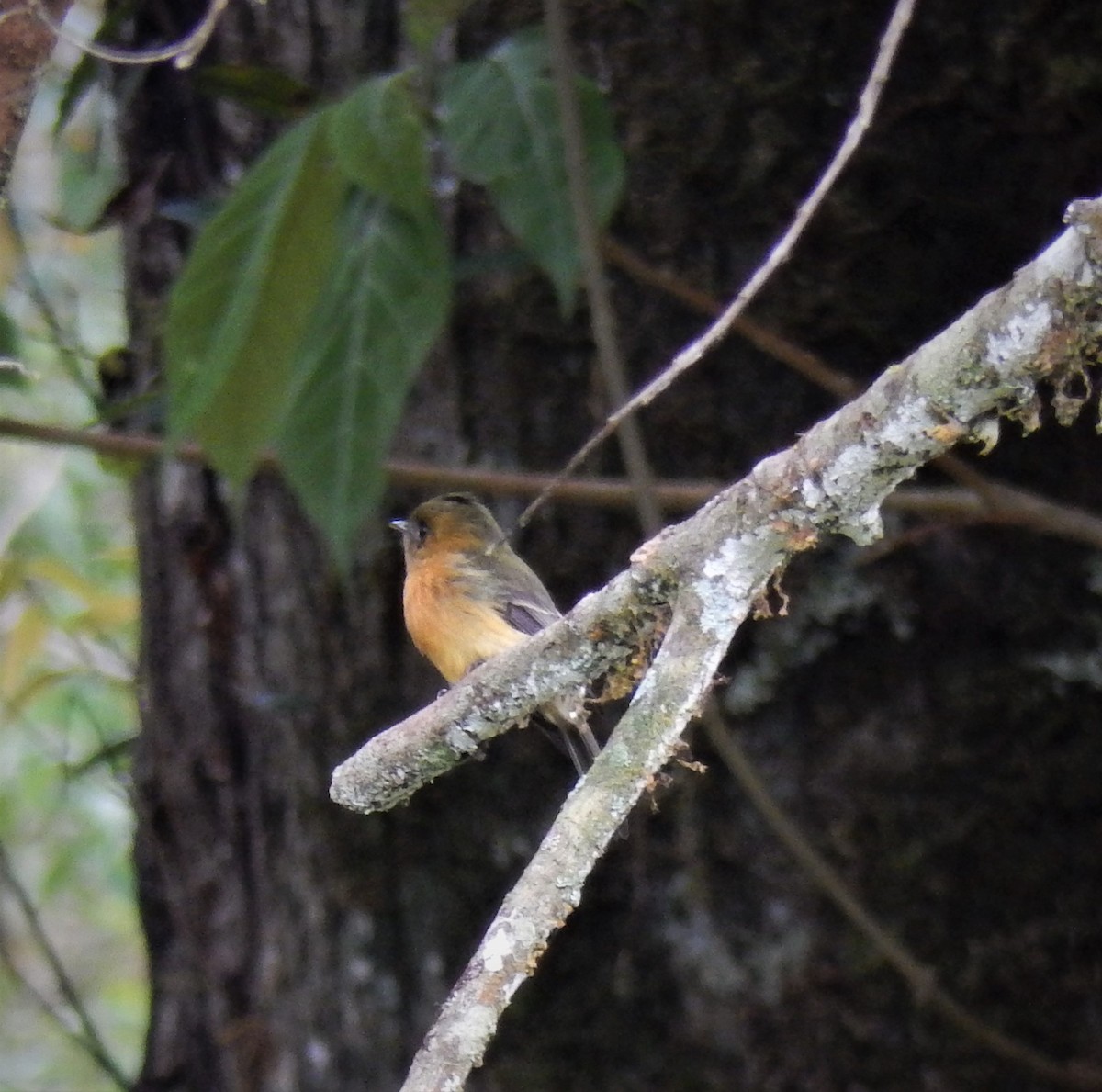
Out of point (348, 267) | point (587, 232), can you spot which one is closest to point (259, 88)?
point (348, 267)

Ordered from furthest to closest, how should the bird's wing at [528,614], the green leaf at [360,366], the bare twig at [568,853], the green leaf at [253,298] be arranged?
the bird's wing at [528,614] → the green leaf at [360,366] → the green leaf at [253,298] → the bare twig at [568,853]

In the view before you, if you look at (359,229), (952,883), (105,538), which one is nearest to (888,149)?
(359,229)

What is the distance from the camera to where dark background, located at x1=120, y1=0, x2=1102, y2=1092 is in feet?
10.9


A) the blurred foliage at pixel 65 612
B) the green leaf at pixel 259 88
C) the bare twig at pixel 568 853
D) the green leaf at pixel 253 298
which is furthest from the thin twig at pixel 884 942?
the blurred foliage at pixel 65 612

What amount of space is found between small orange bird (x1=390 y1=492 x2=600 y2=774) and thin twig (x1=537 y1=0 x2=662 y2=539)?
103 centimetres

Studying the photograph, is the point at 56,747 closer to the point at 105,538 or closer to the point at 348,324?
the point at 105,538

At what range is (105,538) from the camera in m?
6.64

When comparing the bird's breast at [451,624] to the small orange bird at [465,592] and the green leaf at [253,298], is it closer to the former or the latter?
the small orange bird at [465,592]

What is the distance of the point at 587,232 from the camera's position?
241 cm

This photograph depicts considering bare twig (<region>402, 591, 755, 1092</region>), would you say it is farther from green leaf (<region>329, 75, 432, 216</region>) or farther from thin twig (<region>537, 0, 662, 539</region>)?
green leaf (<region>329, 75, 432, 216</region>)

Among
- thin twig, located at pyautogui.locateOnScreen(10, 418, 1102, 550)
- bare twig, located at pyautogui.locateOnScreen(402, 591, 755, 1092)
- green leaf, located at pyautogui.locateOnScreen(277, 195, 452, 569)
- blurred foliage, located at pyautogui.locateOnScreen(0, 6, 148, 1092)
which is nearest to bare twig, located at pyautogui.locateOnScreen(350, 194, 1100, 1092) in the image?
bare twig, located at pyautogui.locateOnScreen(402, 591, 755, 1092)

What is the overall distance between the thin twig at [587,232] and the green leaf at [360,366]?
0.74 feet

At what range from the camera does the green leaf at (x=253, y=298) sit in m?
2.27

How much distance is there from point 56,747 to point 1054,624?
4.28 metres
